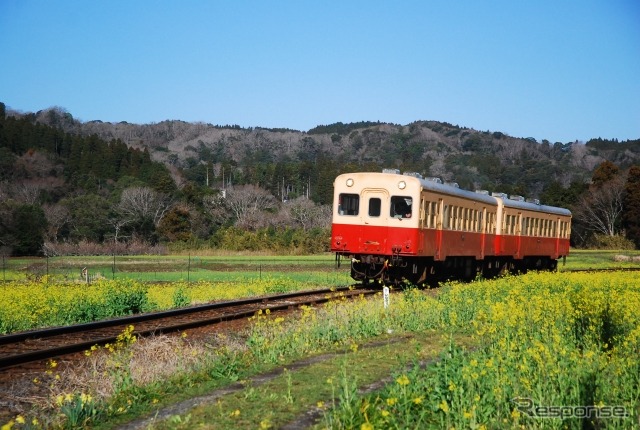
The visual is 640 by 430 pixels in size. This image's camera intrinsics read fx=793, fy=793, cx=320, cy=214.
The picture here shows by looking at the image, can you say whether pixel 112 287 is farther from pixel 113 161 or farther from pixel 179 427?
pixel 113 161

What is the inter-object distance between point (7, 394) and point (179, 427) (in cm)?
318

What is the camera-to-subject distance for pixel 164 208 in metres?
72.6

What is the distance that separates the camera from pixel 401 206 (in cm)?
2250

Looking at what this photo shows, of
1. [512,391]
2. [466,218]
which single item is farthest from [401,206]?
[512,391]

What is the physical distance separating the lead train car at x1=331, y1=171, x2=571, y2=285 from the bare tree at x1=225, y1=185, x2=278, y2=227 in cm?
5020

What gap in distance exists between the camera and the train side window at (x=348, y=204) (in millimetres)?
23219

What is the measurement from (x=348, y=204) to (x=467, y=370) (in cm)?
1611

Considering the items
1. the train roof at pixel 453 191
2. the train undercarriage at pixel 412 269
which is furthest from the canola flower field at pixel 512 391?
the train roof at pixel 453 191

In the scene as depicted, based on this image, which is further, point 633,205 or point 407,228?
point 633,205

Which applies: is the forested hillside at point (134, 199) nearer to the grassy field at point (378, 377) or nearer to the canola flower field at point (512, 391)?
the grassy field at point (378, 377)

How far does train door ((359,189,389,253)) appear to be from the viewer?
2266 centimetres

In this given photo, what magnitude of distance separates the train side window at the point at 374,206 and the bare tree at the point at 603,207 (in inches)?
2193

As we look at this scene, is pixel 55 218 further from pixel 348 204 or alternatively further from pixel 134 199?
pixel 348 204

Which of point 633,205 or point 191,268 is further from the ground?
point 633,205
